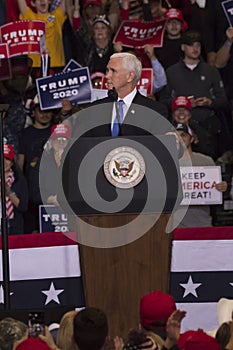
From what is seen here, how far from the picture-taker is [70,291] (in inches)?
296

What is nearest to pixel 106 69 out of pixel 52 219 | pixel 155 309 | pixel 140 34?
pixel 140 34

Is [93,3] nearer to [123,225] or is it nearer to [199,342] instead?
[123,225]

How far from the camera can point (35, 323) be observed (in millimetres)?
6441

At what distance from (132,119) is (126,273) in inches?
36.5

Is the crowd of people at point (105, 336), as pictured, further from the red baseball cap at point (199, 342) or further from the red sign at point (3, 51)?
the red sign at point (3, 51)

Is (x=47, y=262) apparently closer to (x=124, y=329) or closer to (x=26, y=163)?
(x=124, y=329)

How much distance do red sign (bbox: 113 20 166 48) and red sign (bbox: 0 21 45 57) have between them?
86 cm

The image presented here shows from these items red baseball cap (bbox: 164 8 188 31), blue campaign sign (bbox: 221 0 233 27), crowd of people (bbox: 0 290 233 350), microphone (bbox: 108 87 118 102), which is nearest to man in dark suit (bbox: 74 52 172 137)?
microphone (bbox: 108 87 118 102)

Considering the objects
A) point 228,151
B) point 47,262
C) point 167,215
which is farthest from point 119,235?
point 228,151

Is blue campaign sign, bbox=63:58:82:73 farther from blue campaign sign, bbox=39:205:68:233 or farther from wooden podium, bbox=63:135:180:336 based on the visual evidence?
wooden podium, bbox=63:135:180:336

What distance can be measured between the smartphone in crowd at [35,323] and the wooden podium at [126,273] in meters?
0.61

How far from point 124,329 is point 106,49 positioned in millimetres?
5309

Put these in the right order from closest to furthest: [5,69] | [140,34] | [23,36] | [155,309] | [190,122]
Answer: [155,309] → [190,122] → [5,69] → [23,36] → [140,34]

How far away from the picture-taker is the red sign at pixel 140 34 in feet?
38.9
